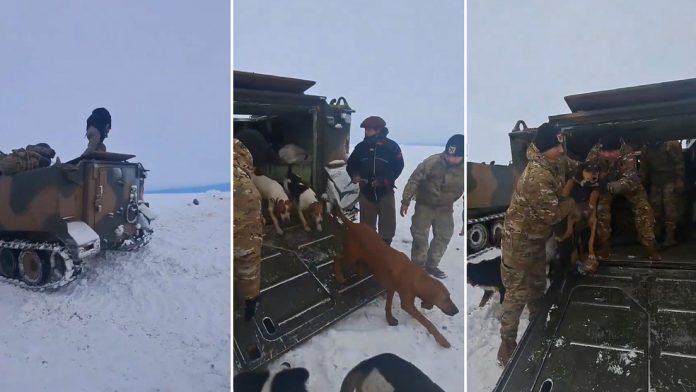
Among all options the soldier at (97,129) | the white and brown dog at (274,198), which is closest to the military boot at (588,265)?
the white and brown dog at (274,198)

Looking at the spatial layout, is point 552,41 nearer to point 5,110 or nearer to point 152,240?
point 152,240

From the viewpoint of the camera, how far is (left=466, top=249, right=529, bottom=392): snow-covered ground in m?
Result: 3.59

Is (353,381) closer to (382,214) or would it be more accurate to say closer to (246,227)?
(382,214)

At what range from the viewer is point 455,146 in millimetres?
3721

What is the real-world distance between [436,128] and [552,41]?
834mm

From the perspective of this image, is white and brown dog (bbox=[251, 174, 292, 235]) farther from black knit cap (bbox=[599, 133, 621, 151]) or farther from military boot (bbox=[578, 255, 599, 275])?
black knit cap (bbox=[599, 133, 621, 151])

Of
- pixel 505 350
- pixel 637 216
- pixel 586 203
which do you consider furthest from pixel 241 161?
pixel 637 216

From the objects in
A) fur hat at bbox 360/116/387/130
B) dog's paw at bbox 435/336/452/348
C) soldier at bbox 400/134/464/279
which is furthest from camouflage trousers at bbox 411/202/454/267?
fur hat at bbox 360/116/387/130

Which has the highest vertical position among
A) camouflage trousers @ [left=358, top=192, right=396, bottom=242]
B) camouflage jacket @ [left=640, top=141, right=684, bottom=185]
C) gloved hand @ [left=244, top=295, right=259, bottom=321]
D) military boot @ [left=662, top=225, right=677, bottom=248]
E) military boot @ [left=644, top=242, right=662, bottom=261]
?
camouflage jacket @ [left=640, top=141, right=684, bottom=185]

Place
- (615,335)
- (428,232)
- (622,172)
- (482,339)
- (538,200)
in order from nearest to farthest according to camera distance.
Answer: (615,335), (622,172), (538,200), (482,339), (428,232)

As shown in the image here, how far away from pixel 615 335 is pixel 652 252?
492 millimetres

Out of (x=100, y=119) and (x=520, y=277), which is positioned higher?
(x=100, y=119)

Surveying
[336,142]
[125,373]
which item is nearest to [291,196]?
[336,142]

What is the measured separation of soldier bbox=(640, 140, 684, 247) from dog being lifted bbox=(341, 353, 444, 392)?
1562mm
